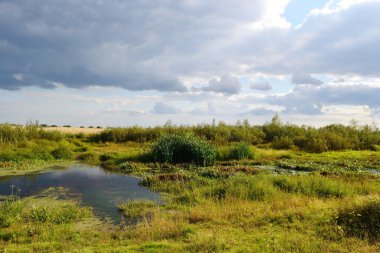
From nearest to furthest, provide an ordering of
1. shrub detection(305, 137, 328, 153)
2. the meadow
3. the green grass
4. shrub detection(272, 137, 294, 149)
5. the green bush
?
1. the green grass
2. the meadow
3. the green bush
4. shrub detection(305, 137, 328, 153)
5. shrub detection(272, 137, 294, 149)

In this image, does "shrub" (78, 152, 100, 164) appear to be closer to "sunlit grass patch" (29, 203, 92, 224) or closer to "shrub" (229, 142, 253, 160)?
"shrub" (229, 142, 253, 160)

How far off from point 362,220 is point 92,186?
40.1 ft

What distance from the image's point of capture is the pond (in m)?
14.8

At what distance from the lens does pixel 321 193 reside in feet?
50.9

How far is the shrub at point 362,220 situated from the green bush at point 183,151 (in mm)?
15101

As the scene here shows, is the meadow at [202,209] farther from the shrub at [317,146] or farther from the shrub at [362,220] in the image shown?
the shrub at [317,146]

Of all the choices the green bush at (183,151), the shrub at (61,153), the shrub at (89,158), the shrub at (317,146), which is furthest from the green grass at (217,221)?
the shrub at (317,146)

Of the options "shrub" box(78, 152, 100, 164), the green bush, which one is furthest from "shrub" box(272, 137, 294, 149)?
"shrub" box(78, 152, 100, 164)

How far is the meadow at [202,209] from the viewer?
905 cm

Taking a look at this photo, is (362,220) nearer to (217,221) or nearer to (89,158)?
(217,221)

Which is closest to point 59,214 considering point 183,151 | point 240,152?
point 183,151

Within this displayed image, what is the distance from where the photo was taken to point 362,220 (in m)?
10.3

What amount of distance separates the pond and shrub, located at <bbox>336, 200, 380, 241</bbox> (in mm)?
6679

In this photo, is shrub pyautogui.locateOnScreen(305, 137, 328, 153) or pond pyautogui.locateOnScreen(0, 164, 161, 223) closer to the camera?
pond pyautogui.locateOnScreen(0, 164, 161, 223)
